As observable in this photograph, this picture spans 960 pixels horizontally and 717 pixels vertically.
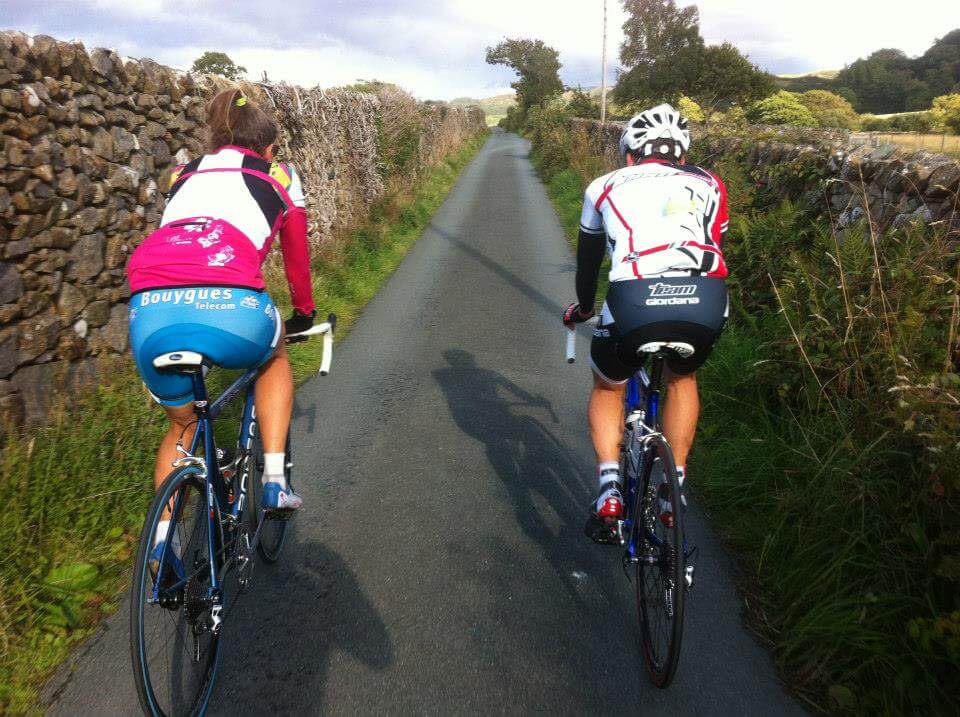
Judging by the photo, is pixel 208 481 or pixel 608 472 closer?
pixel 208 481

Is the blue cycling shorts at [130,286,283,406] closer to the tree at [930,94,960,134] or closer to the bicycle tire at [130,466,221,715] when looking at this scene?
the bicycle tire at [130,466,221,715]

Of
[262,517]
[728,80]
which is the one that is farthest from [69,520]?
[728,80]

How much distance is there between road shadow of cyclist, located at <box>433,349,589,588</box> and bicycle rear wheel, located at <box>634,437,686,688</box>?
0.64 metres

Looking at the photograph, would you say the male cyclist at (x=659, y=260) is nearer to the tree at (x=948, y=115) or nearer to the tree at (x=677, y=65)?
the tree at (x=948, y=115)

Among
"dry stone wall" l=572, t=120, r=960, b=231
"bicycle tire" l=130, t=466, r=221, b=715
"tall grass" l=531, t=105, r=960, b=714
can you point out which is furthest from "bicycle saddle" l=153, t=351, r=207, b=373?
"dry stone wall" l=572, t=120, r=960, b=231

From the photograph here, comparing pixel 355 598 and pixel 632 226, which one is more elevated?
pixel 632 226

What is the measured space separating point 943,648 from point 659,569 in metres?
1.04

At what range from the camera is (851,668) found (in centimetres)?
251

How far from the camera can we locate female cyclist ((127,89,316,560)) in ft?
7.46

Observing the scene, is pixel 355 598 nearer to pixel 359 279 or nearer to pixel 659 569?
pixel 659 569

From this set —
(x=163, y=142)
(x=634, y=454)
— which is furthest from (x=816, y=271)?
(x=163, y=142)

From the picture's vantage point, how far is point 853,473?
3080 millimetres

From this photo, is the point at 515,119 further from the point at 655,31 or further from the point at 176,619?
the point at 176,619

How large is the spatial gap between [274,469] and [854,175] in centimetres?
540
